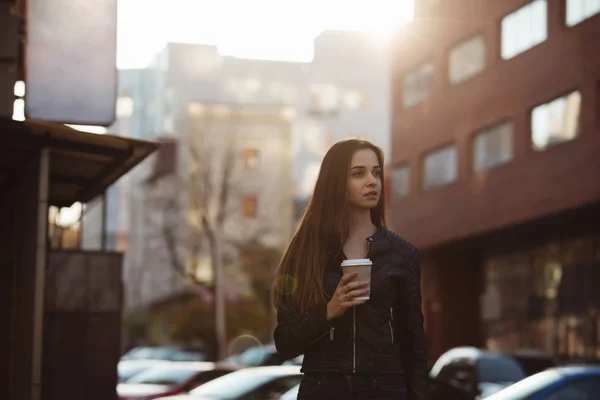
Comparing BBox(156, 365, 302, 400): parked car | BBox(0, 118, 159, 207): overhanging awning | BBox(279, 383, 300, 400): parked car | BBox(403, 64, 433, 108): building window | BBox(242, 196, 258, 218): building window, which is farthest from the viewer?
BBox(242, 196, 258, 218): building window

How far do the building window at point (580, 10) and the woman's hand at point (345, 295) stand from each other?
30.4 metres

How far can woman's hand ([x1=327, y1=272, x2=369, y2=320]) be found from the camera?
16.6 ft

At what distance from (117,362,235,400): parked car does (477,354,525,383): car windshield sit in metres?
4.35

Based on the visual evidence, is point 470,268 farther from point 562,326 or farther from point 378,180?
point 378,180

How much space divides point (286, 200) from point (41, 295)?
78334mm

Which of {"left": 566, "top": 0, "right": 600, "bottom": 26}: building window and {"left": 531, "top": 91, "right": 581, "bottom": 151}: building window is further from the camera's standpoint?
{"left": 531, "top": 91, "right": 581, "bottom": 151}: building window

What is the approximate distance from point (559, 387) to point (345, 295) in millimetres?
5166

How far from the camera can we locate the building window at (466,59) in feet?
140

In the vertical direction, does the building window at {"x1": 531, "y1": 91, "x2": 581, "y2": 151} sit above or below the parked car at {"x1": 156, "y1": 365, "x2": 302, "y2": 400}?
above

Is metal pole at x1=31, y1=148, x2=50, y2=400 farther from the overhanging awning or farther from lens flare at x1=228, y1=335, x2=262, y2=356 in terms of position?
lens flare at x1=228, y1=335, x2=262, y2=356

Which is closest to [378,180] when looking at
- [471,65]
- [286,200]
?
[471,65]

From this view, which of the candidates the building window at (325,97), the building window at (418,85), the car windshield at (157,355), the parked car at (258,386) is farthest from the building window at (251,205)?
the parked car at (258,386)

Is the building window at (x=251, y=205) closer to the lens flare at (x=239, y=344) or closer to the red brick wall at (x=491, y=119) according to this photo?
the lens flare at (x=239, y=344)

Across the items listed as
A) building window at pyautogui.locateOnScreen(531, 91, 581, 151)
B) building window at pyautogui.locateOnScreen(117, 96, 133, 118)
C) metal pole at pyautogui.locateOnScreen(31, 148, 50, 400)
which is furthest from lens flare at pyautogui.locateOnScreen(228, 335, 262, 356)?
metal pole at pyautogui.locateOnScreen(31, 148, 50, 400)
